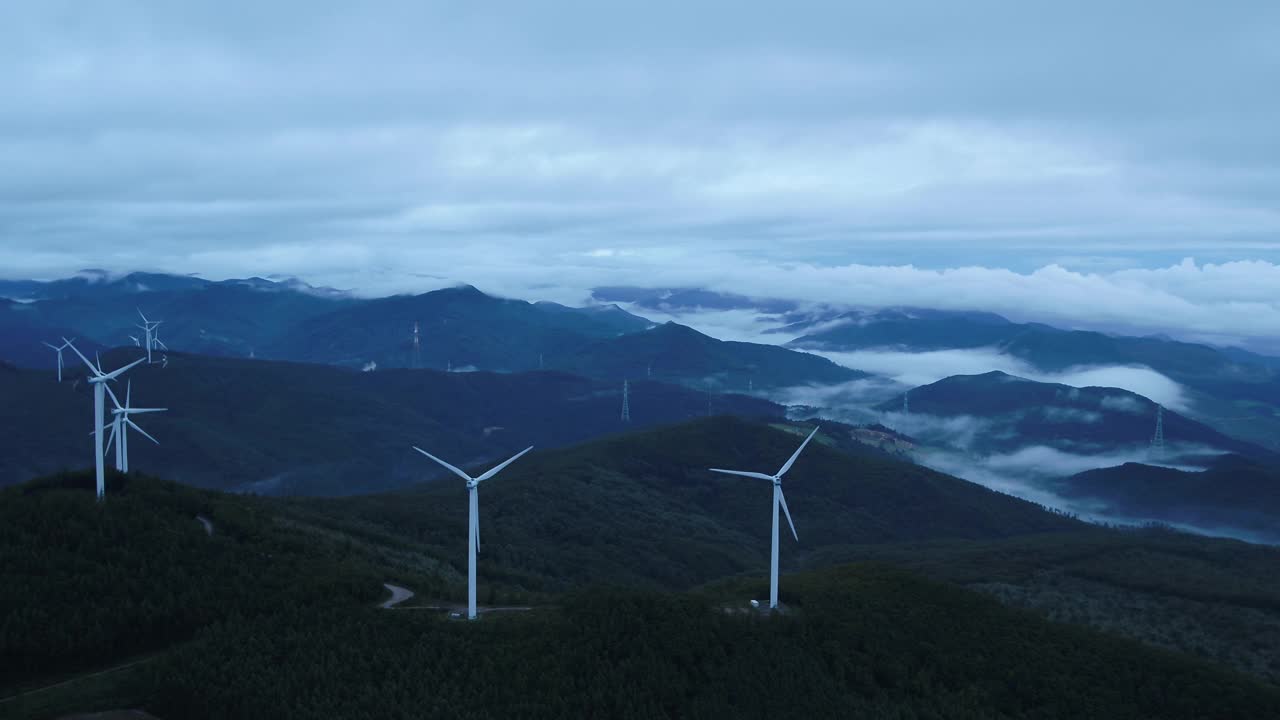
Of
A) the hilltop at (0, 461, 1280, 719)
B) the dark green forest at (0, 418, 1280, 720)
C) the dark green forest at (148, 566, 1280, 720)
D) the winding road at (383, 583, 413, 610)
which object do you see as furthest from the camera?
the winding road at (383, 583, 413, 610)

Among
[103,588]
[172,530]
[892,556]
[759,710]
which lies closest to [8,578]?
[103,588]

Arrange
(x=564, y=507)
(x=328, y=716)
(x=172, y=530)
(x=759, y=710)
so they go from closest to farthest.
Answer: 1. (x=328, y=716)
2. (x=759, y=710)
3. (x=172, y=530)
4. (x=564, y=507)

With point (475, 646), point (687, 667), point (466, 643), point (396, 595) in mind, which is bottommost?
point (687, 667)

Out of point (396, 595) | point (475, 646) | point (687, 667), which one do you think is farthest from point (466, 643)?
point (396, 595)

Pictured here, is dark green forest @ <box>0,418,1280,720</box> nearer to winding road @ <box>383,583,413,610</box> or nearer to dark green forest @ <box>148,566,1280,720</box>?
dark green forest @ <box>148,566,1280,720</box>

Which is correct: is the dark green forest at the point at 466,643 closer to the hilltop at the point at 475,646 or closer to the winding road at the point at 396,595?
the hilltop at the point at 475,646

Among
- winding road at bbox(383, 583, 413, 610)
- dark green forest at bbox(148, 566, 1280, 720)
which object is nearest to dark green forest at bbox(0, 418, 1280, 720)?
dark green forest at bbox(148, 566, 1280, 720)

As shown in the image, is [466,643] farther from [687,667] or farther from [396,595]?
[396,595]

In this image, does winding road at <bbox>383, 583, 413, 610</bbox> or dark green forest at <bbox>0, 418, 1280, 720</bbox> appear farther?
winding road at <bbox>383, 583, 413, 610</bbox>

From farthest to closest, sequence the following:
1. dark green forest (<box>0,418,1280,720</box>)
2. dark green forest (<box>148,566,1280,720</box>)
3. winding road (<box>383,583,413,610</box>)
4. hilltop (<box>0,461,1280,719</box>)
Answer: winding road (<box>383,583,413,610</box>), dark green forest (<box>0,418,1280,720</box>), hilltop (<box>0,461,1280,719</box>), dark green forest (<box>148,566,1280,720</box>)

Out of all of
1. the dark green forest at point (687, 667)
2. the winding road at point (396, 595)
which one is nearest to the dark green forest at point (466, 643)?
the dark green forest at point (687, 667)

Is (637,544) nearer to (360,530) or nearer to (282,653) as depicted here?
(360,530)
